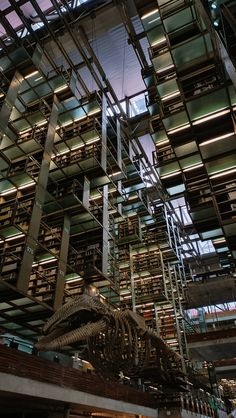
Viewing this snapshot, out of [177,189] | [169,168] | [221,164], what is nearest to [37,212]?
[169,168]

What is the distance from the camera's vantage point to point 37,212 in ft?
24.6

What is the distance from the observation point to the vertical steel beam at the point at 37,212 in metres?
6.60

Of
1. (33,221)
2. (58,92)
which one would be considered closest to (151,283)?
(33,221)

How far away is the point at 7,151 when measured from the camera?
8930 millimetres

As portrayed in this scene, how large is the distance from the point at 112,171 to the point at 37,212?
3.83 meters

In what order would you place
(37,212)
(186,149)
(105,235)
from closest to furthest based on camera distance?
(186,149)
(37,212)
(105,235)

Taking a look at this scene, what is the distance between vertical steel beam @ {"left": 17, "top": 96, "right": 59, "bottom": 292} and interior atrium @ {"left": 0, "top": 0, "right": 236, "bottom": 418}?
3 cm

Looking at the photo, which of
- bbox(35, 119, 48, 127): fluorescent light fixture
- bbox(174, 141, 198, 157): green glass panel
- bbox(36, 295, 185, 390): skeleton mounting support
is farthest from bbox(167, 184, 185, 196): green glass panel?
bbox(36, 295, 185, 390): skeleton mounting support

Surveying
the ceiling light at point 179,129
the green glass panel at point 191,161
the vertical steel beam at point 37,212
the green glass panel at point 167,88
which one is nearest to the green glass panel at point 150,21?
the green glass panel at point 167,88

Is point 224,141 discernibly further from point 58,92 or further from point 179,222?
point 179,222

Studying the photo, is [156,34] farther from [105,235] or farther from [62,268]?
[62,268]

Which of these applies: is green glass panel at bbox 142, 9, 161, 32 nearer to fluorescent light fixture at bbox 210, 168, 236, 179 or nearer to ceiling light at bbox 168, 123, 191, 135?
ceiling light at bbox 168, 123, 191, 135

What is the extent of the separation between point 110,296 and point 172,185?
4.20 m

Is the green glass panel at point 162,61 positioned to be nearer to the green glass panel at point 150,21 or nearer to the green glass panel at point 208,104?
the green glass panel at point 150,21
